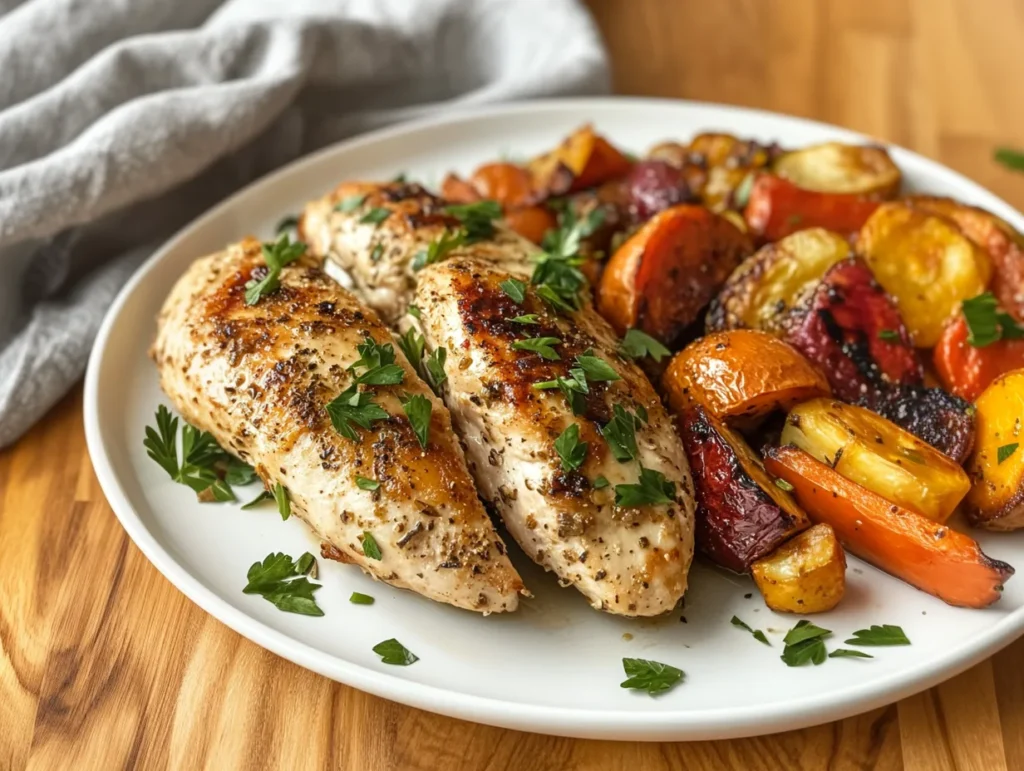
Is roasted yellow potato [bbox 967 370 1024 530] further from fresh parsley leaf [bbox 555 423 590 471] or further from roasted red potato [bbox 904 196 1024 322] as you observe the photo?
fresh parsley leaf [bbox 555 423 590 471]

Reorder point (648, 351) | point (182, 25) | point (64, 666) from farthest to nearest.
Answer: point (182, 25) → point (648, 351) → point (64, 666)

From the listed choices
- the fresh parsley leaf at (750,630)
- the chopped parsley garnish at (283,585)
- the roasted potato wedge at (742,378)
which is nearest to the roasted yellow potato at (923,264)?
the roasted potato wedge at (742,378)

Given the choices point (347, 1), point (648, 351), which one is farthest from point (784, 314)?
point (347, 1)

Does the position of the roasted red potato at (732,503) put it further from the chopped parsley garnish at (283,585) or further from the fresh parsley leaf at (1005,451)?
the chopped parsley garnish at (283,585)

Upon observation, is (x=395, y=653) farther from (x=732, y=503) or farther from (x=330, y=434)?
(x=732, y=503)

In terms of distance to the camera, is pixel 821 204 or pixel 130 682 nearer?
pixel 130 682

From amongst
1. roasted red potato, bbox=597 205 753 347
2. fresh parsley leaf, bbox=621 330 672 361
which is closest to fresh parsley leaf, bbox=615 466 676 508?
fresh parsley leaf, bbox=621 330 672 361

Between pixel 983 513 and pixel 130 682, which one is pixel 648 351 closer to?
pixel 983 513
